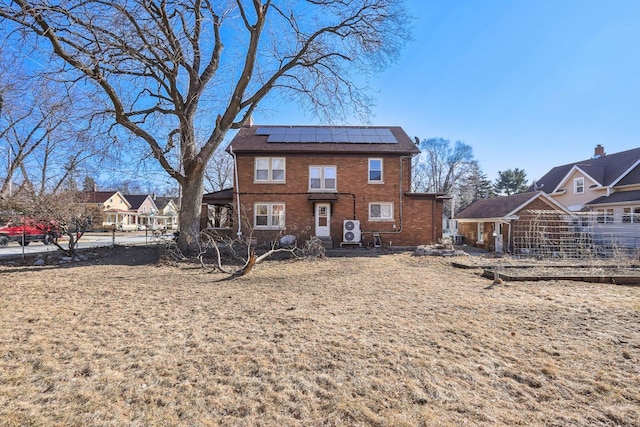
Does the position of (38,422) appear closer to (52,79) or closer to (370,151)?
(52,79)

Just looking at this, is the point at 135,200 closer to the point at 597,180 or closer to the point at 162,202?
the point at 162,202

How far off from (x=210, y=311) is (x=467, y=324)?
14.1ft

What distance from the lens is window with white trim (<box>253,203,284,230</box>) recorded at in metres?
17.2

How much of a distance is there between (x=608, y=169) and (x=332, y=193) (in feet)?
77.3

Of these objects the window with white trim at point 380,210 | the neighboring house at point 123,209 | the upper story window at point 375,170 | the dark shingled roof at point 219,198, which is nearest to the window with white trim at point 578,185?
the window with white trim at point 380,210

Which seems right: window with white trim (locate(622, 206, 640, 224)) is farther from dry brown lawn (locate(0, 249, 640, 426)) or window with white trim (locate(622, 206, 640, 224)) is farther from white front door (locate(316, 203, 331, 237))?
white front door (locate(316, 203, 331, 237))

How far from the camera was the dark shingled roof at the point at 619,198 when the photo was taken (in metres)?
19.8

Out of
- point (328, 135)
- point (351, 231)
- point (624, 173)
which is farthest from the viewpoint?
point (624, 173)

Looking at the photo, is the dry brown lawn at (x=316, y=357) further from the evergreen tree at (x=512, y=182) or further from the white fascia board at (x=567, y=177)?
the evergreen tree at (x=512, y=182)

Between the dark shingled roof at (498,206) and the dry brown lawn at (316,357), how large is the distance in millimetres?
11920

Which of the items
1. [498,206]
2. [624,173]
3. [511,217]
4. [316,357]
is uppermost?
[624,173]

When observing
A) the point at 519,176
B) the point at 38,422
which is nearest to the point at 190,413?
the point at 38,422

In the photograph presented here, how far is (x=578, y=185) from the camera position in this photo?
25.0 meters

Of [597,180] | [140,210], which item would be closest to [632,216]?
[597,180]
